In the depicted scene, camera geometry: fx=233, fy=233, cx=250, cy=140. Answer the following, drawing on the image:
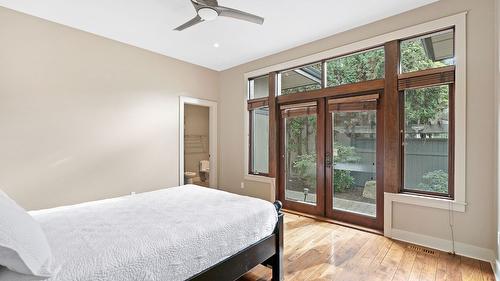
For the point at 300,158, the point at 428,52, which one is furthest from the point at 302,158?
the point at 428,52

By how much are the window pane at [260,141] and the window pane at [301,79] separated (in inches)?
23.4

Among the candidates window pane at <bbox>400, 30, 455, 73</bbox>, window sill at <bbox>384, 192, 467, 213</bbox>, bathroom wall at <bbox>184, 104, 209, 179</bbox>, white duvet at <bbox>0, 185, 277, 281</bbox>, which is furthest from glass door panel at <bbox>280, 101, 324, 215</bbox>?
bathroom wall at <bbox>184, 104, 209, 179</bbox>

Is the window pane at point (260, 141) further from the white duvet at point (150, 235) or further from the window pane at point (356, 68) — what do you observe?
the white duvet at point (150, 235)

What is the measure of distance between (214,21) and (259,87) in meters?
1.76

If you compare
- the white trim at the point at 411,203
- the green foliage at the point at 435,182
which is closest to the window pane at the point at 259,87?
the white trim at the point at 411,203

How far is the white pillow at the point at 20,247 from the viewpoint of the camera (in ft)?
3.01

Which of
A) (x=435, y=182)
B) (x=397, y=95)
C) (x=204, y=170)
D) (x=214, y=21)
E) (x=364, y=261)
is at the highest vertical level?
(x=214, y=21)

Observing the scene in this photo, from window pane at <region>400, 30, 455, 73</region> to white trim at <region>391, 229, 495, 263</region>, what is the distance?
2.00 metres

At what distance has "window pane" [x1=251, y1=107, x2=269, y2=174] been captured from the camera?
452 cm

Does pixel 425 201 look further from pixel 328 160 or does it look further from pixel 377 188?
pixel 328 160

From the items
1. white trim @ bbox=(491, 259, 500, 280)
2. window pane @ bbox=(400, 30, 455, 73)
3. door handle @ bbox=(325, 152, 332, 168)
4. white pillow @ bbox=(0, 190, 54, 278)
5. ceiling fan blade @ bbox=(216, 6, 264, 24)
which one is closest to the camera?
white pillow @ bbox=(0, 190, 54, 278)

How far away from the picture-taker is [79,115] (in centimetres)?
330

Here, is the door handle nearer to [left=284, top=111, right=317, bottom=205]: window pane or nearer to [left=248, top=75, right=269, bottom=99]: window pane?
[left=284, top=111, right=317, bottom=205]: window pane

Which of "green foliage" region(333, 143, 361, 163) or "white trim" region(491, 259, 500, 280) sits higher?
"green foliage" region(333, 143, 361, 163)
